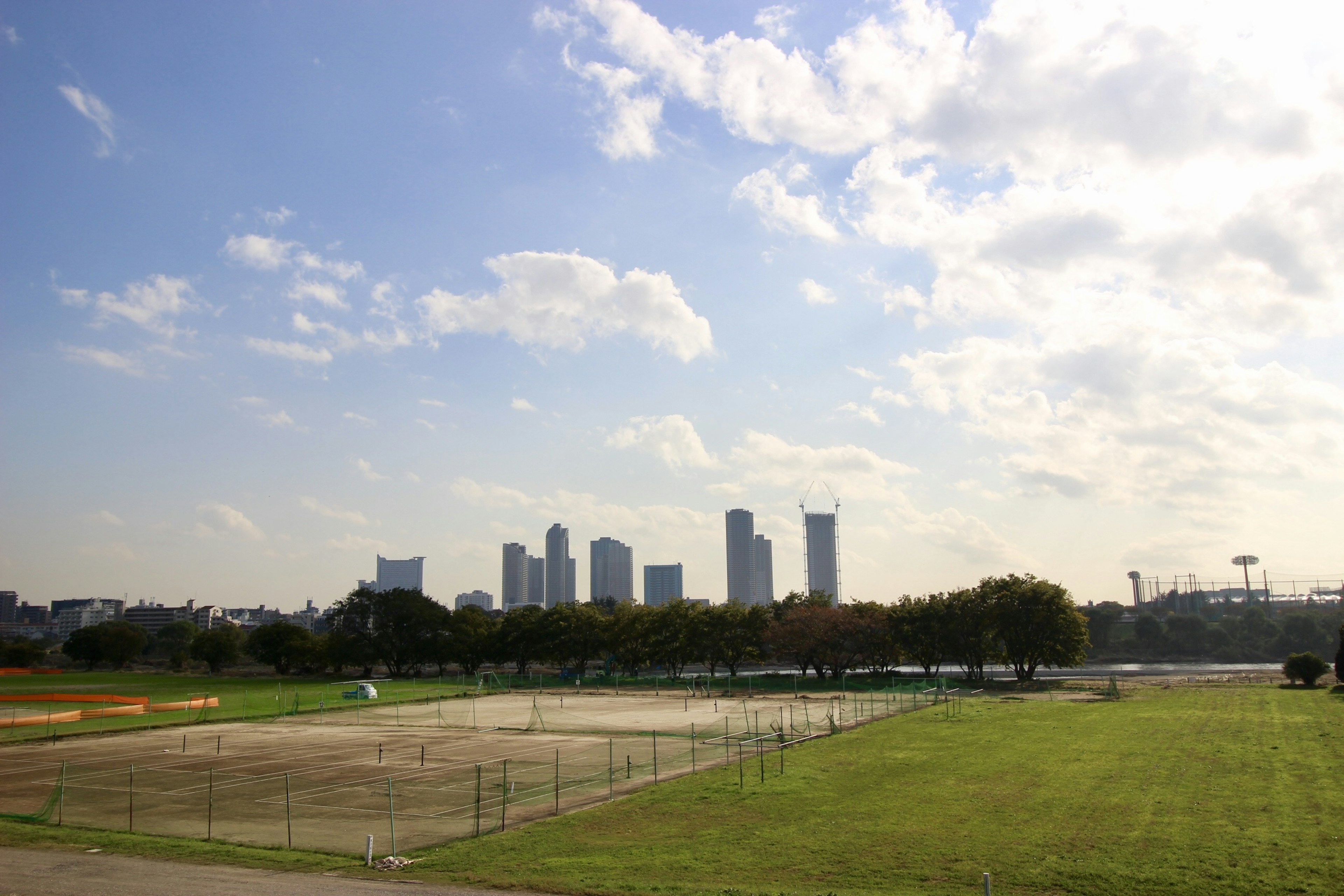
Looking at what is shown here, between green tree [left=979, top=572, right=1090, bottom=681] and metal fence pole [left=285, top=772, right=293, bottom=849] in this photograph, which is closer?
metal fence pole [left=285, top=772, right=293, bottom=849]

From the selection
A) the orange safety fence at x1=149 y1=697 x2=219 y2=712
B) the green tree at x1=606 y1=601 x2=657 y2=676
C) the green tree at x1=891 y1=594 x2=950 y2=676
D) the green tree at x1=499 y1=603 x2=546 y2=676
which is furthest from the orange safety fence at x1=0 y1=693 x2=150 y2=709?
the green tree at x1=891 y1=594 x2=950 y2=676

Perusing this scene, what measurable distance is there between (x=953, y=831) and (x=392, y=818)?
44.2 feet

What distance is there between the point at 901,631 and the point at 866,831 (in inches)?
2504

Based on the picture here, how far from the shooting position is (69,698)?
64.4 meters

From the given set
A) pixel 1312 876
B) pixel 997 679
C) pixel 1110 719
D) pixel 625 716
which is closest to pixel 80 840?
pixel 1312 876

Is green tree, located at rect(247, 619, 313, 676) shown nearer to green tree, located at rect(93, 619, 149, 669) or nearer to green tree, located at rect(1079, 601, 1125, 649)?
green tree, located at rect(93, 619, 149, 669)

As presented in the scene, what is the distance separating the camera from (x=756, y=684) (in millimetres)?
78875

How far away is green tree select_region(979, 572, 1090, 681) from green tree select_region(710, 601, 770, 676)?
79.1ft

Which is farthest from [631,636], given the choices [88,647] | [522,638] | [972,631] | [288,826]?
[88,647]

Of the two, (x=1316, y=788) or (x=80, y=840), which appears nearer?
(x=80, y=840)

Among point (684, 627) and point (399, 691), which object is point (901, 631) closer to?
point (684, 627)

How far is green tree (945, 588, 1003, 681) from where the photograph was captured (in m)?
78.8

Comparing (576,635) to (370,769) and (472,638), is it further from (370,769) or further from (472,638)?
(370,769)

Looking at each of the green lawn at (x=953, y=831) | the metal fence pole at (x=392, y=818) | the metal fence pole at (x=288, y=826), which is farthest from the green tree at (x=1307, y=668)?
the metal fence pole at (x=288, y=826)
